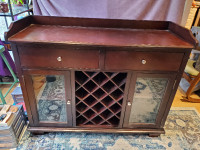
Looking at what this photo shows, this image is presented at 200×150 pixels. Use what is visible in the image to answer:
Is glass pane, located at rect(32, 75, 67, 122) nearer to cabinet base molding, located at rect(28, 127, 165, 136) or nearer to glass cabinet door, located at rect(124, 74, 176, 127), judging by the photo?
cabinet base molding, located at rect(28, 127, 165, 136)

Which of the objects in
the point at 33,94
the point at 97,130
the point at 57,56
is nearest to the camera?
the point at 57,56

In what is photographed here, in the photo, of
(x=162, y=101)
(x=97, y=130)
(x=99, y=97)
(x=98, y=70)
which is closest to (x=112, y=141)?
(x=97, y=130)

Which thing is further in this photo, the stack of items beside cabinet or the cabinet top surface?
the stack of items beside cabinet

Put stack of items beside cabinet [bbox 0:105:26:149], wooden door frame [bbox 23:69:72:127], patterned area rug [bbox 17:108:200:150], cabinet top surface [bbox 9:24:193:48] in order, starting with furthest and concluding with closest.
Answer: patterned area rug [bbox 17:108:200:150] → stack of items beside cabinet [bbox 0:105:26:149] → wooden door frame [bbox 23:69:72:127] → cabinet top surface [bbox 9:24:193:48]

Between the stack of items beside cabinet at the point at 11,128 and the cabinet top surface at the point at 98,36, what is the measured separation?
0.61 meters

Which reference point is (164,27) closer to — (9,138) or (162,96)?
(162,96)

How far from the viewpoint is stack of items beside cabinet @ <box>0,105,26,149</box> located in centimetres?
109

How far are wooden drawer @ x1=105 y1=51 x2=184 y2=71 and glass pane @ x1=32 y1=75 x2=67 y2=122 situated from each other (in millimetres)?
358

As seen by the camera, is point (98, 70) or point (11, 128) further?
point (11, 128)

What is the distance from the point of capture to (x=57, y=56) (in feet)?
3.07

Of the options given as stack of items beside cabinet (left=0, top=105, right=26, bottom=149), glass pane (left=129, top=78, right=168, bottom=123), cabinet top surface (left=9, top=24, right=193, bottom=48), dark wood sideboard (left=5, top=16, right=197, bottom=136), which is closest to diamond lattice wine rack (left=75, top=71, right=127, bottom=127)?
dark wood sideboard (left=5, top=16, right=197, bottom=136)

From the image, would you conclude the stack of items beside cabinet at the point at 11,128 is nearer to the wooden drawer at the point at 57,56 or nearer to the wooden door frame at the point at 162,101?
the wooden drawer at the point at 57,56

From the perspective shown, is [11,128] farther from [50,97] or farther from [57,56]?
[57,56]

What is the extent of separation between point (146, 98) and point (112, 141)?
466 mm
